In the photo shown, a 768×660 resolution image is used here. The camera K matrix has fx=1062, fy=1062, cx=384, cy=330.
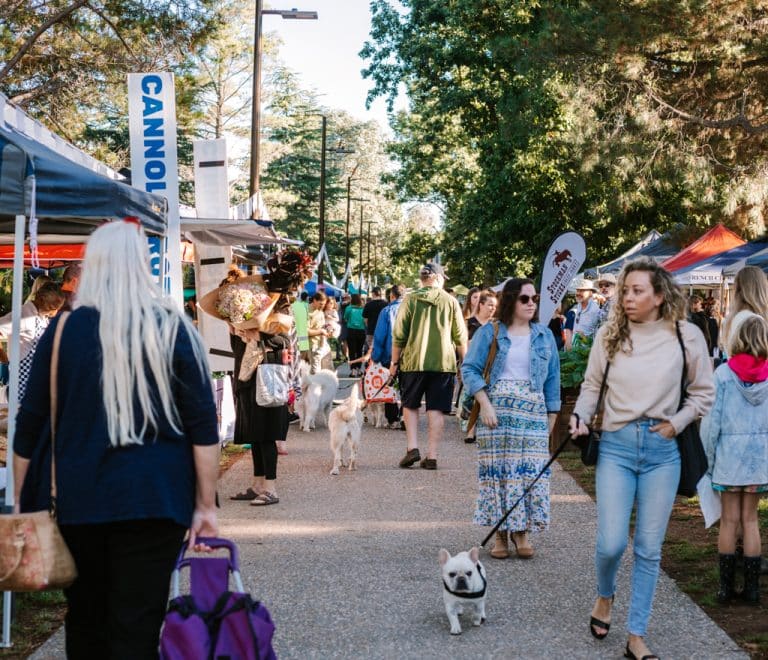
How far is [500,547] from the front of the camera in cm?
701

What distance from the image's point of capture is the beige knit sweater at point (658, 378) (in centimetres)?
489

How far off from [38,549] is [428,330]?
7.44 meters

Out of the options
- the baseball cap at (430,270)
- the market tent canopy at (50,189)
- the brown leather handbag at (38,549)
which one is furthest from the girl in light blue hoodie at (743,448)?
the baseball cap at (430,270)

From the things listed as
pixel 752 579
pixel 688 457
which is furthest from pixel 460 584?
pixel 752 579

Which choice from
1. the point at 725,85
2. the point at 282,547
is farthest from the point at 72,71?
the point at 282,547

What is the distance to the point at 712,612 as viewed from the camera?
5.84 meters

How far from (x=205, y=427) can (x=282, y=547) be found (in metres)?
4.05

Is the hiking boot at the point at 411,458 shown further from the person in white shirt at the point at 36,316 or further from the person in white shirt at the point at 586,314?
the person in white shirt at the point at 36,316

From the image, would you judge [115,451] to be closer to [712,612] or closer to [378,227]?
[712,612]

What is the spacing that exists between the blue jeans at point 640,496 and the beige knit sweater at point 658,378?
77 mm

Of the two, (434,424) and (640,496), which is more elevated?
(640,496)

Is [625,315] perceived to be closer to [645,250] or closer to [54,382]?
[54,382]

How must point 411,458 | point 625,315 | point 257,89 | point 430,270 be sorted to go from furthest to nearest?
point 257,89
point 411,458
point 430,270
point 625,315

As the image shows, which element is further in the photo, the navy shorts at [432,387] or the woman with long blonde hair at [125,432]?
the navy shorts at [432,387]
